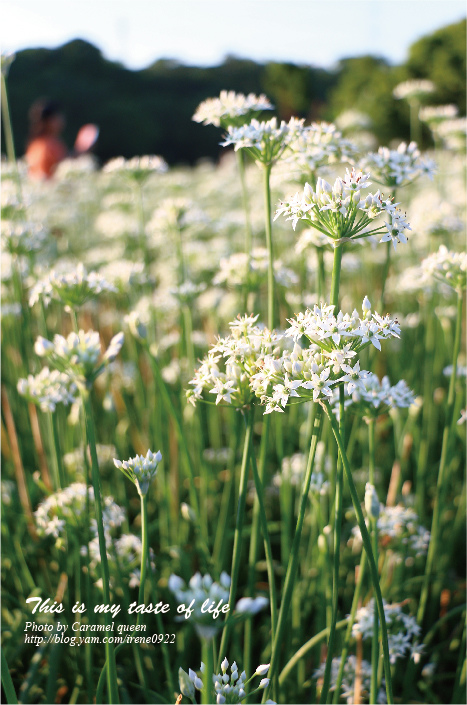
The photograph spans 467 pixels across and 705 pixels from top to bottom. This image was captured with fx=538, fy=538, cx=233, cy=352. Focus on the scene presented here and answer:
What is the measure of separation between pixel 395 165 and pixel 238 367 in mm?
1248

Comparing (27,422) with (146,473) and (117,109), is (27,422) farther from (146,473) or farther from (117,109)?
(117,109)

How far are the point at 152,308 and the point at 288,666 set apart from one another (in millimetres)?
2039

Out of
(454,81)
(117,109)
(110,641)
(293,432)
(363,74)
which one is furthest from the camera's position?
(363,74)

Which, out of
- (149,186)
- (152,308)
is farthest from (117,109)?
(152,308)

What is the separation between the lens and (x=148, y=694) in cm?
176

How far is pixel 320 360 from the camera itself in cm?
142

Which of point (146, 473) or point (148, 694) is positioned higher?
point (146, 473)

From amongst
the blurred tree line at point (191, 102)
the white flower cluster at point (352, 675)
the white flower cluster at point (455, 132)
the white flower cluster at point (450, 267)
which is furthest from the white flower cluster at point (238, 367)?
the blurred tree line at point (191, 102)

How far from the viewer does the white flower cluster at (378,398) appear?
178 cm

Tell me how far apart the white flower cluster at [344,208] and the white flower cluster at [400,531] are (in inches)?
47.9

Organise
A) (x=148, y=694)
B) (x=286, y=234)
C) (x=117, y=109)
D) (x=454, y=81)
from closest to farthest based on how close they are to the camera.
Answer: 1. (x=148, y=694)
2. (x=286, y=234)
3. (x=454, y=81)
4. (x=117, y=109)

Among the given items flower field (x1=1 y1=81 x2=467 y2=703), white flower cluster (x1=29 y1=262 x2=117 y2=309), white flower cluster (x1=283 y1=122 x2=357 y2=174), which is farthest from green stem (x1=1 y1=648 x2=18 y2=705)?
white flower cluster (x1=283 y1=122 x2=357 y2=174)

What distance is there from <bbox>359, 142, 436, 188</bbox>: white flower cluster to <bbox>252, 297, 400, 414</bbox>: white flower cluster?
1022 millimetres

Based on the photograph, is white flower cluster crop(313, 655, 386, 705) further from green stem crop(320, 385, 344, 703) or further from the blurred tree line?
the blurred tree line
